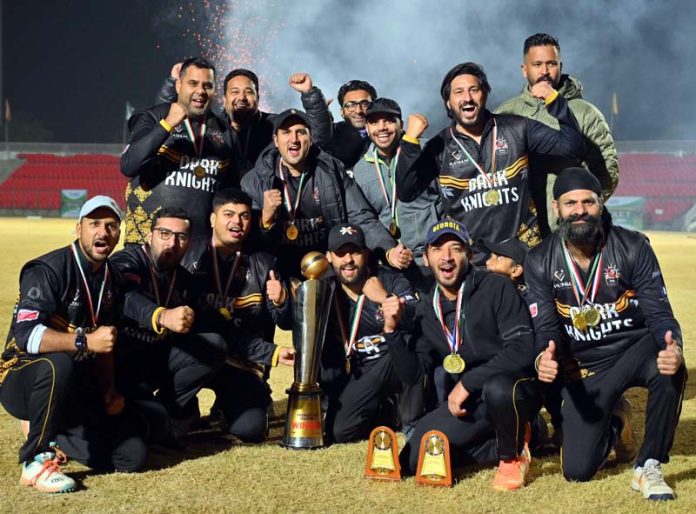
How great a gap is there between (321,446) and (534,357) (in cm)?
152

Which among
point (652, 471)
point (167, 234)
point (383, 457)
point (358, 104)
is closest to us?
point (652, 471)

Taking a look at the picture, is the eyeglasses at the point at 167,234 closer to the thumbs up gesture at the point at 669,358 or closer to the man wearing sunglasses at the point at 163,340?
the man wearing sunglasses at the point at 163,340

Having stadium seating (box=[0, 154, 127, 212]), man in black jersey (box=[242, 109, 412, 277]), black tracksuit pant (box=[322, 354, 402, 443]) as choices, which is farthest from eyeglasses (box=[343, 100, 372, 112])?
stadium seating (box=[0, 154, 127, 212])

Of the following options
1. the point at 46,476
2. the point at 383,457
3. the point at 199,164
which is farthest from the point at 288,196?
the point at 46,476

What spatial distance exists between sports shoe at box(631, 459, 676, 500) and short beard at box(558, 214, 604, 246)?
1223 mm

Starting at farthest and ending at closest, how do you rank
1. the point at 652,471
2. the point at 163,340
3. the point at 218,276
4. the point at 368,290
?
1. the point at 218,276
2. the point at 368,290
3. the point at 163,340
4. the point at 652,471

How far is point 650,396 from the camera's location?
4996 millimetres

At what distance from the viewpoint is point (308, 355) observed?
19.4 feet

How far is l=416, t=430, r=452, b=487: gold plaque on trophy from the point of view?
5016 mm

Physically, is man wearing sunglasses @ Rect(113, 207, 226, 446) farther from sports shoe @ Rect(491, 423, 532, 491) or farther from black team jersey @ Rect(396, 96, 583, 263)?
sports shoe @ Rect(491, 423, 532, 491)

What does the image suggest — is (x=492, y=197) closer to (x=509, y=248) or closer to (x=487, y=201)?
(x=487, y=201)

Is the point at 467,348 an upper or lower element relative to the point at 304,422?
upper

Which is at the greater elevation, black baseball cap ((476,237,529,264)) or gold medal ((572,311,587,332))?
black baseball cap ((476,237,529,264))

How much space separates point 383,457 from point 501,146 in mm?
2352
